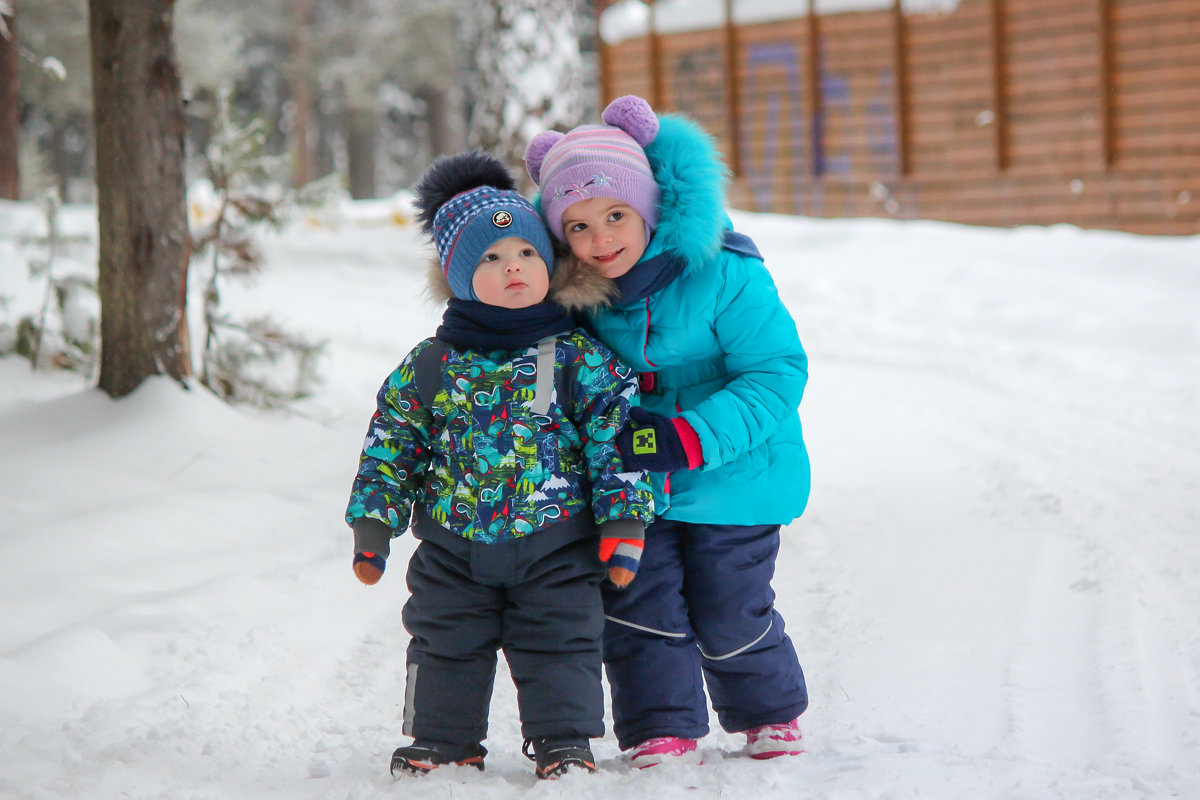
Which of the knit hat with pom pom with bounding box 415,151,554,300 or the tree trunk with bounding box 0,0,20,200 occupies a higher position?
the tree trunk with bounding box 0,0,20,200

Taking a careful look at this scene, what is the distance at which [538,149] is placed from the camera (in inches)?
109

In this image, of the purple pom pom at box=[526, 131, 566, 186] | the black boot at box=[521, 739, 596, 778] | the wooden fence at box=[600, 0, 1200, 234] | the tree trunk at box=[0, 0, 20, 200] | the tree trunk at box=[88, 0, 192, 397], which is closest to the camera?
the black boot at box=[521, 739, 596, 778]

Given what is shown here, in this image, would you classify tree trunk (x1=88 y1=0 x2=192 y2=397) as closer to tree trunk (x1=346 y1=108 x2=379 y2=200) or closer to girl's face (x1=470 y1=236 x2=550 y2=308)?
girl's face (x1=470 y1=236 x2=550 y2=308)

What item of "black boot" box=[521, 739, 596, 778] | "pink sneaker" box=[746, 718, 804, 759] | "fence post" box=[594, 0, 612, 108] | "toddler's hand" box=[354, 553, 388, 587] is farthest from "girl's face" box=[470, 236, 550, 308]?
"fence post" box=[594, 0, 612, 108]

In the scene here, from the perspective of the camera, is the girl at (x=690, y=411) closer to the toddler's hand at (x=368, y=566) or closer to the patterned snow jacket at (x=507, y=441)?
the patterned snow jacket at (x=507, y=441)

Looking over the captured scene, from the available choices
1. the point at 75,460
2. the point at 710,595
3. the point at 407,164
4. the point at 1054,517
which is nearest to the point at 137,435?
the point at 75,460

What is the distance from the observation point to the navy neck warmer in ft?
8.08

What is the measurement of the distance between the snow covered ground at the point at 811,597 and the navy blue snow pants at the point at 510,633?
0.52 ft

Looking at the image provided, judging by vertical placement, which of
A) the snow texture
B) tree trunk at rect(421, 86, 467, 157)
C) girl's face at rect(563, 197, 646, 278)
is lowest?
girl's face at rect(563, 197, 646, 278)

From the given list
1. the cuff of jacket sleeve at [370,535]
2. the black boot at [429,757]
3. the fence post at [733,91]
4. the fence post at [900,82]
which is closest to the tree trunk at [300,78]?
the fence post at [733,91]

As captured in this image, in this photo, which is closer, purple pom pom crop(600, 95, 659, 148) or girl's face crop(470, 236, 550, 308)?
girl's face crop(470, 236, 550, 308)

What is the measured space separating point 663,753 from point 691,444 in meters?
0.74

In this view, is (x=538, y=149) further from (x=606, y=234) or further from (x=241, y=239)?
(x=241, y=239)

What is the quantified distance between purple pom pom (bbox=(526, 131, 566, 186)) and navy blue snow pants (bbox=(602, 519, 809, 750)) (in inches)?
37.6
